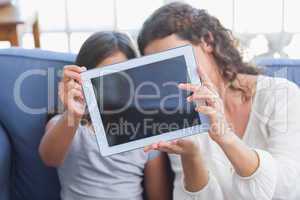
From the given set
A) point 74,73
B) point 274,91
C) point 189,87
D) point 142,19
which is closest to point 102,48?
point 74,73

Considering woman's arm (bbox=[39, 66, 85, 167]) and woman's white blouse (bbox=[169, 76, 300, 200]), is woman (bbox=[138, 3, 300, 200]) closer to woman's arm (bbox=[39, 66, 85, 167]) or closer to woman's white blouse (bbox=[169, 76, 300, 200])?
woman's white blouse (bbox=[169, 76, 300, 200])

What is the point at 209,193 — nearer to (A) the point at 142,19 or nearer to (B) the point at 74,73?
(B) the point at 74,73

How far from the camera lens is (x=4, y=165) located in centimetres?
124

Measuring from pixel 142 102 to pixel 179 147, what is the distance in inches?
5.2

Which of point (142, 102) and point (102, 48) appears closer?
point (142, 102)

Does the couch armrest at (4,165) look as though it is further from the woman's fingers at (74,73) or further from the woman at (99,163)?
the woman's fingers at (74,73)

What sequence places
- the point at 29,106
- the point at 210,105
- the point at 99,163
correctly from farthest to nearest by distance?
the point at 29,106 → the point at 99,163 → the point at 210,105

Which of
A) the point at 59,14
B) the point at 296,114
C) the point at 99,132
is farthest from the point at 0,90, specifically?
the point at 59,14

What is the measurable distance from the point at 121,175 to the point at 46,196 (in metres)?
0.26

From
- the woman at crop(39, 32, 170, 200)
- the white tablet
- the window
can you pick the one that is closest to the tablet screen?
the white tablet

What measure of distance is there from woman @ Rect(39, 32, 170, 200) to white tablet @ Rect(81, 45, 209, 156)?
133 mm

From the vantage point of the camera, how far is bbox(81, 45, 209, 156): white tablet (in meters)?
0.98

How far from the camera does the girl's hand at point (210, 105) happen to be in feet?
3.09

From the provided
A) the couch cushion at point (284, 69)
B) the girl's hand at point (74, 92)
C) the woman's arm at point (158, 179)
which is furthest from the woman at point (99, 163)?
the couch cushion at point (284, 69)
